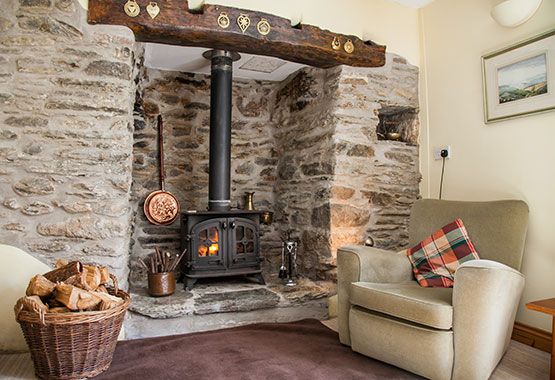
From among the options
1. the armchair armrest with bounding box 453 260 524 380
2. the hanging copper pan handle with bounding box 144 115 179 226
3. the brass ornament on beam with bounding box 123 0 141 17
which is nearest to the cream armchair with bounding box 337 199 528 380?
the armchair armrest with bounding box 453 260 524 380

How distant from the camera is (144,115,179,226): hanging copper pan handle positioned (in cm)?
340

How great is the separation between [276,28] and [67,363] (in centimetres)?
241

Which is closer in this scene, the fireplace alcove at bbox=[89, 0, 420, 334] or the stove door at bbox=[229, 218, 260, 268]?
the fireplace alcove at bbox=[89, 0, 420, 334]

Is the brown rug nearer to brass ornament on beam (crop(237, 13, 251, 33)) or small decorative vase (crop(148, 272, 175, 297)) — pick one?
small decorative vase (crop(148, 272, 175, 297))

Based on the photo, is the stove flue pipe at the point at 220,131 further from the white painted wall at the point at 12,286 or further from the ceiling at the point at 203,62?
the white painted wall at the point at 12,286

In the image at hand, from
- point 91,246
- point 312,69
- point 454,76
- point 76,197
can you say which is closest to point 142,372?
point 91,246

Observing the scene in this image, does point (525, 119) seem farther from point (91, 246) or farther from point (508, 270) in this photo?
point (91, 246)

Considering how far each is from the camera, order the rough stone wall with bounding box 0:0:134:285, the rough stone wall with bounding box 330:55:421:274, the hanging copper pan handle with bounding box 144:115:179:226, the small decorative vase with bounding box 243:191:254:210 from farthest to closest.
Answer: the small decorative vase with bounding box 243:191:254:210 < the hanging copper pan handle with bounding box 144:115:179:226 < the rough stone wall with bounding box 330:55:421:274 < the rough stone wall with bounding box 0:0:134:285

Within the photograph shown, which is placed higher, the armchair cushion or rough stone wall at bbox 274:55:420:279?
rough stone wall at bbox 274:55:420:279

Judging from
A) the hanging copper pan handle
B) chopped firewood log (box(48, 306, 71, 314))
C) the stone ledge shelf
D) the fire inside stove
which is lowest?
the stone ledge shelf

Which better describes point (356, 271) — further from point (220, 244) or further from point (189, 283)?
point (189, 283)

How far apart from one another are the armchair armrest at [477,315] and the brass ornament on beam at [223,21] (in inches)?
83.3

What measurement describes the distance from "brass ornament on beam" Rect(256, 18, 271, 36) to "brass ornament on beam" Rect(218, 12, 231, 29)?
22 cm

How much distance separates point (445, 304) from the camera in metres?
1.79
